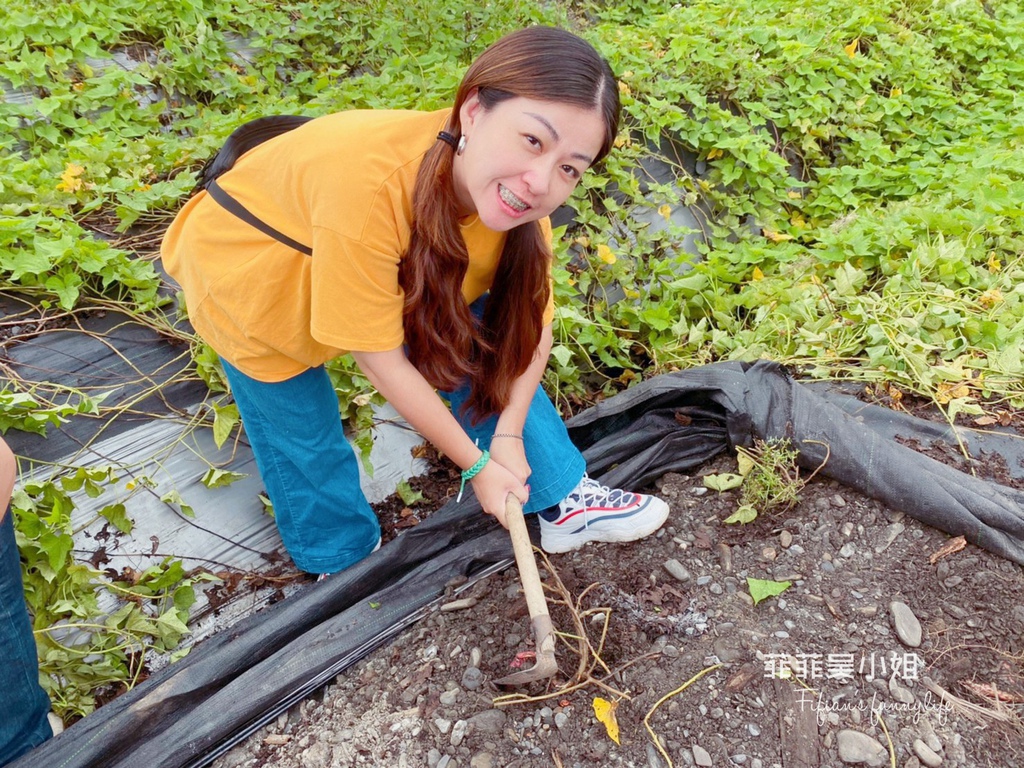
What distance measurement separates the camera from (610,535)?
6.00ft

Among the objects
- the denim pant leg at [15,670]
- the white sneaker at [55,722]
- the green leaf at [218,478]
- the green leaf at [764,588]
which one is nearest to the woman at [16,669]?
the denim pant leg at [15,670]

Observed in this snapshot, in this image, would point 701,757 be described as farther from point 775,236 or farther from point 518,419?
point 775,236

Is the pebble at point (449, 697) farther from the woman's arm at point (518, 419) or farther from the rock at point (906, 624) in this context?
the rock at point (906, 624)

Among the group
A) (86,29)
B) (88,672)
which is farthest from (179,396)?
(86,29)

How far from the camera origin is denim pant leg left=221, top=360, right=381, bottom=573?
1553 millimetres

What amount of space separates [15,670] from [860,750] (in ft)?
5.25

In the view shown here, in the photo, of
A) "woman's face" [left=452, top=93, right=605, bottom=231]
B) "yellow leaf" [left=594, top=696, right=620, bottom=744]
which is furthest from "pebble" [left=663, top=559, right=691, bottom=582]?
"woman's face" [left=452, top=93, right=605, bottom=231]

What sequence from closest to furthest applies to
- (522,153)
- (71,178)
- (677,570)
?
(522,153) → (677,570) → (71,178)

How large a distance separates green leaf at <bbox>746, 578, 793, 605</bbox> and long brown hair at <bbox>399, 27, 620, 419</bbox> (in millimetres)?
724

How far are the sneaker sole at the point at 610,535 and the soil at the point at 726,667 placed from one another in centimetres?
4

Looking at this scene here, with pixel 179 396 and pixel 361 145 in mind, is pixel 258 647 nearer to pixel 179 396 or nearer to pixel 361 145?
pixel 179 396

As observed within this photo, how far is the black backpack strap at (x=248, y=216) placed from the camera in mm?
1278

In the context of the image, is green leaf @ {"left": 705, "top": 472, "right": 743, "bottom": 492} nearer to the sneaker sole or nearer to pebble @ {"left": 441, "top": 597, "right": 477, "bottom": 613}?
the sneaker sole

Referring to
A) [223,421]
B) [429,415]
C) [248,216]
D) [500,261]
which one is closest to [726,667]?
[429,415]
